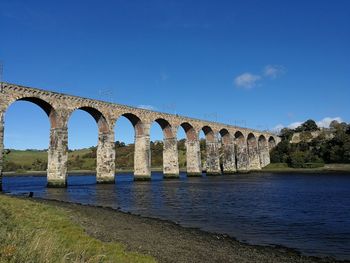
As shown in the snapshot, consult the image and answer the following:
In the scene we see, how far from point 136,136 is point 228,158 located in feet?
137

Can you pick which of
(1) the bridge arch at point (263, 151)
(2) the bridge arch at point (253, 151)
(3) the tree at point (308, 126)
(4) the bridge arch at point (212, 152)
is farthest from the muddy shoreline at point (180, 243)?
(3) the tree at point (308, 126)

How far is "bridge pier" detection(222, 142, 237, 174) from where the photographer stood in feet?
339

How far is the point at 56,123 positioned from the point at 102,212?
29.6 meters

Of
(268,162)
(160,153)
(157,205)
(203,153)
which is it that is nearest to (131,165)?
(160,153)

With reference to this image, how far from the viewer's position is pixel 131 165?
16725 cm

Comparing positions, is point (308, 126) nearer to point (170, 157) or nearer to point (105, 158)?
point (170, 157)

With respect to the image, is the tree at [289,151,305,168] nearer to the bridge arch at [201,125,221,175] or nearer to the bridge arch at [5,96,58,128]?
the bridge arch at [201,125,221,175]

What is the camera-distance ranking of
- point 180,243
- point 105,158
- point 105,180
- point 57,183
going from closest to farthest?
point 180,243 < point 57,183 < point 105,158 < point 105,180

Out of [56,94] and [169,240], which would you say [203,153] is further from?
[169,240]

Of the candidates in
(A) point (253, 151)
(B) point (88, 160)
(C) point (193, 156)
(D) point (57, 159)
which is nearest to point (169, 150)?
(C) point (193, 156)

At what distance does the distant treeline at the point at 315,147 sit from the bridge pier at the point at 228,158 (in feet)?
78.5

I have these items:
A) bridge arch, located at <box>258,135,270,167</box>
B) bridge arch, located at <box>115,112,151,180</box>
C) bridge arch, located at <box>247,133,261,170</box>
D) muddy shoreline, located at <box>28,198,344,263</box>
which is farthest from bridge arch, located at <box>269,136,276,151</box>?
muddy shoreline, located at <box>28,198,344,263</box>

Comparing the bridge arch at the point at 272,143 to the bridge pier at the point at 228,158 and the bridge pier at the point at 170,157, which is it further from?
the bridge pier at the point at 170,157

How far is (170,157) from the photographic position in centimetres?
7788
